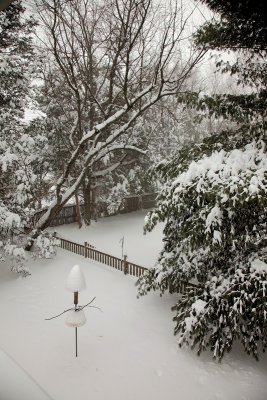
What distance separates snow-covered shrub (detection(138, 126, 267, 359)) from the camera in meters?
6.05

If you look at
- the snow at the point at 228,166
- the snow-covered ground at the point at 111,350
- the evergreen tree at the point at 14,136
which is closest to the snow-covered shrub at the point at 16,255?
the evergreen tree at the point at 14,136

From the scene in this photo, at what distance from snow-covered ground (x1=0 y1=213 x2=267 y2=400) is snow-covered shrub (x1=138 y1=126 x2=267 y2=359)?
757mm

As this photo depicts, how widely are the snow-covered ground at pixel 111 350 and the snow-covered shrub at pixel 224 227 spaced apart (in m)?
0.76

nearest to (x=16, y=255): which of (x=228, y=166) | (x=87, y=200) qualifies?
(x=228, y=166)

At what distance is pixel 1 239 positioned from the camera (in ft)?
40.7

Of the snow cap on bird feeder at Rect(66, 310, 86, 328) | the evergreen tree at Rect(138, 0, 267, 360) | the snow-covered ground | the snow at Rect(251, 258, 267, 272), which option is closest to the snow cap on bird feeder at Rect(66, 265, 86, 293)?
the snow cap on bird feeder at Rect(66, 310, 86, 328)

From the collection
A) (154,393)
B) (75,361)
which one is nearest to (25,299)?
(75,361)

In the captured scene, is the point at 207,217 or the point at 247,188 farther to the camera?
the point at 207,217

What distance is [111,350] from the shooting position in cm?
832

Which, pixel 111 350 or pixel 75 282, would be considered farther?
pixel 111 350

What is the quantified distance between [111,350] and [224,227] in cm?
443

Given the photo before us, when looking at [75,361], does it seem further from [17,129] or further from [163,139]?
[163,139]

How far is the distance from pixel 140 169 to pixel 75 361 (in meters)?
16.4

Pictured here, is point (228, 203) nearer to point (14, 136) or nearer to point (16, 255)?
point (16, 255)
